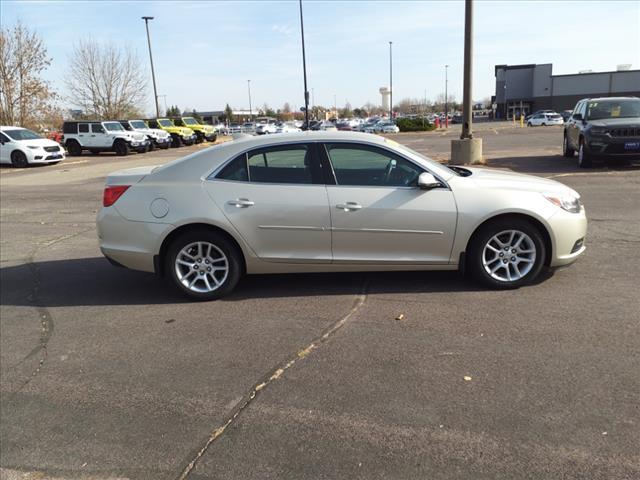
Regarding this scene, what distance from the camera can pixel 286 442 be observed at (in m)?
2.91

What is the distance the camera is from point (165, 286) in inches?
226

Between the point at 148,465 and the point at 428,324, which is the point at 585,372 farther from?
the point at 148,465

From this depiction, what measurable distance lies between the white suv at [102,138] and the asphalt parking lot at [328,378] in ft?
82.1

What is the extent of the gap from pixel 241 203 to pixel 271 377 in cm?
189

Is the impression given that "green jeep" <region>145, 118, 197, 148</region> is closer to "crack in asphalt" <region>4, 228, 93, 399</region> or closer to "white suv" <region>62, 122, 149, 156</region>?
"white suv" <region>62, 122, 149, 156</region>

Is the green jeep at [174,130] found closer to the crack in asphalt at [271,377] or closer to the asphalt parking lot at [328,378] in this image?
the asphalt parking lot at [328,378]

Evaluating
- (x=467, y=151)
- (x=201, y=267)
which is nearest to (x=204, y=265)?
(x=201, y=267)

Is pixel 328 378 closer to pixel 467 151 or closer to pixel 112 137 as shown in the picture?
pixel 467 151

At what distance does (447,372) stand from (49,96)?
41.6 m

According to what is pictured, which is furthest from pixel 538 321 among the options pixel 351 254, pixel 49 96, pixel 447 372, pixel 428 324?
pixel 49 96

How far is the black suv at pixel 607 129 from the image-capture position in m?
12.6

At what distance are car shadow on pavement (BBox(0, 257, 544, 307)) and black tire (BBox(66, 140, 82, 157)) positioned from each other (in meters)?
26.7

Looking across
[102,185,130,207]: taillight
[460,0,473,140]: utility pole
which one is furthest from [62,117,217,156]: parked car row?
[102,185,130,207]: taillight

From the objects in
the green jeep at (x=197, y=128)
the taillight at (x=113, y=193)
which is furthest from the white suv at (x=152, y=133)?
the taillight at (x=113, y=193)
